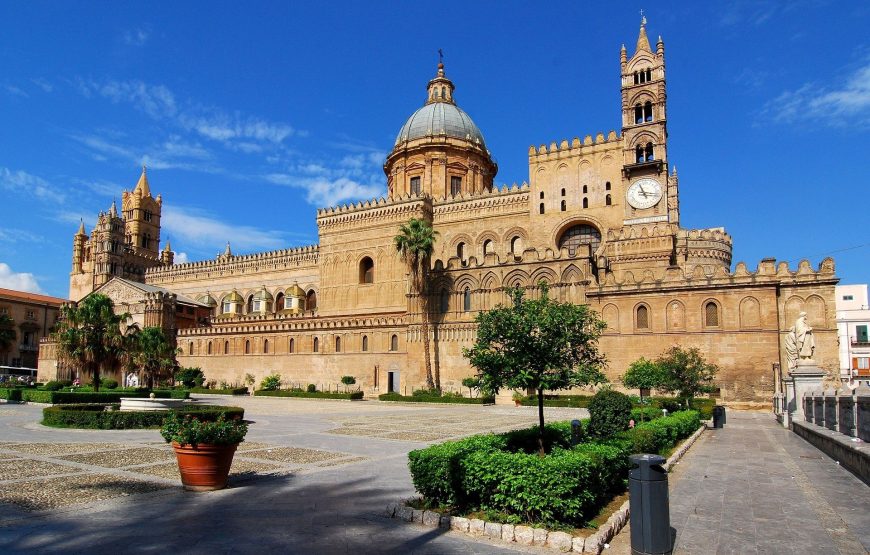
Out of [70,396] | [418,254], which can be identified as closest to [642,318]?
[418,254]

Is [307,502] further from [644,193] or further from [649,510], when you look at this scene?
[644,193]

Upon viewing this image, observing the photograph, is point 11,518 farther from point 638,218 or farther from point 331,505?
point 638,218

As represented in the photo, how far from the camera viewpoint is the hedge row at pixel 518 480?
7.37 meters

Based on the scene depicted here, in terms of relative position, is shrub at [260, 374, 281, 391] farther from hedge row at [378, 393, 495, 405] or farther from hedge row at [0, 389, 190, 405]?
hedge row at [0, 389, 190, 405]

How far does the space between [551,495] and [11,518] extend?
263 inches

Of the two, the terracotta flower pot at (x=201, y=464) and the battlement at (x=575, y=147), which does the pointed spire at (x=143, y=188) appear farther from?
the terracotta flower pot at (x=201, y=464)

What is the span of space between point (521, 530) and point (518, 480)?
0.58 metres

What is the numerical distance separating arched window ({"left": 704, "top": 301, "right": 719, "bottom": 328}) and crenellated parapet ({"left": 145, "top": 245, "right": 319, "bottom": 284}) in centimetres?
4002

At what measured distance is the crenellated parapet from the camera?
65.1m

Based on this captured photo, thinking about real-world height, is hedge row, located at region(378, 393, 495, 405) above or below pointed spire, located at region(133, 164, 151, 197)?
below

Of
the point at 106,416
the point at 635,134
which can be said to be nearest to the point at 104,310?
the point at 106,416

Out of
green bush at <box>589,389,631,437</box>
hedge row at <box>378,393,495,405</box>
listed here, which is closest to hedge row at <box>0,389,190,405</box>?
hedge row at <box>378,393,495,405</box>

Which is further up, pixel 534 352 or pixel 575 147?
pixel 575 147

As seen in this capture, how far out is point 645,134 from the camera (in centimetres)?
4500
